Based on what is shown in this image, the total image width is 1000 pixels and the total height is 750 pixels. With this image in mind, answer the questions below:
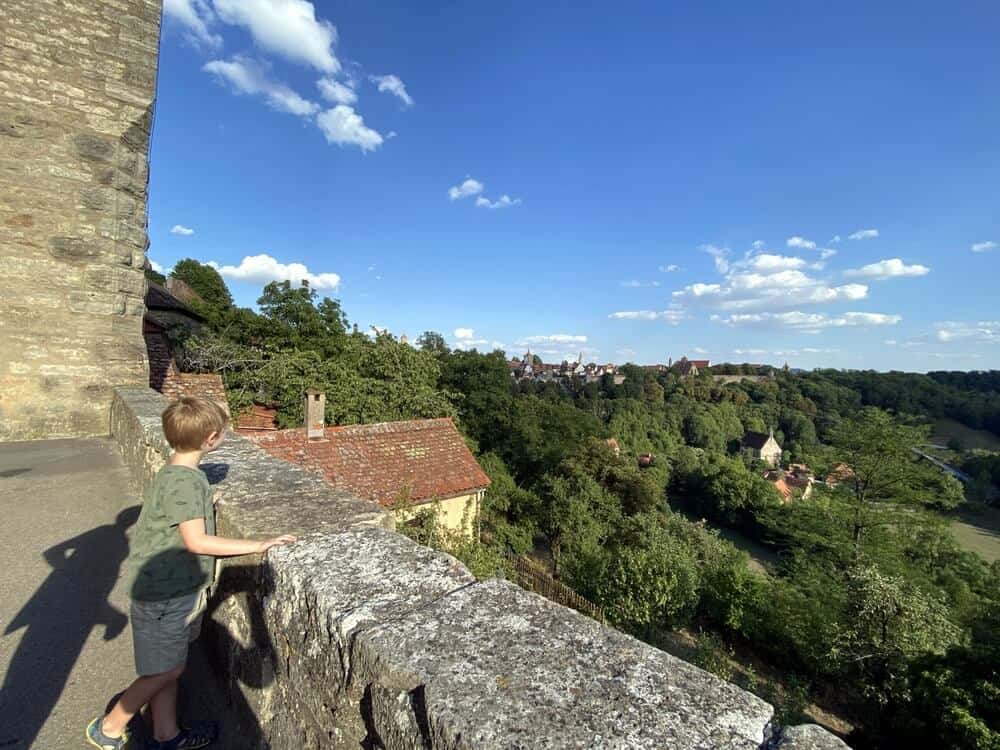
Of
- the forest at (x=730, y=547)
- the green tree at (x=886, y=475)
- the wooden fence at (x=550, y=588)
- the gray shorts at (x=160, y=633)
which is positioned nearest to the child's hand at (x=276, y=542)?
the gray shorts at (x=160, y=633)

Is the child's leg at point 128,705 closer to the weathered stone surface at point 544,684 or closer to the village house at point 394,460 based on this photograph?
the weathered stone surface at point 544,684

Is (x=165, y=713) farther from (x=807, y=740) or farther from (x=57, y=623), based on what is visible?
Result: (x=807, y=740)

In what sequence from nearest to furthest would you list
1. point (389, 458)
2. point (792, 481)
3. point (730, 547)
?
point (389, 458)
point (730, 547)
point (792, 481)

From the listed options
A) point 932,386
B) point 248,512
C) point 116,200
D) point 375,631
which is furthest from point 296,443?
point 932,386

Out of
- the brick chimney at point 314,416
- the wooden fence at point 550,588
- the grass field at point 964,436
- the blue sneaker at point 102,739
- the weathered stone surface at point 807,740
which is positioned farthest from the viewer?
the grass field at point 964,436

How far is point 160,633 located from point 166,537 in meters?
0.36

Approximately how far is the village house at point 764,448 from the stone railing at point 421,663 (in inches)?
2879

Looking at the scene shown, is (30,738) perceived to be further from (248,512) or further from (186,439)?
(186,439)

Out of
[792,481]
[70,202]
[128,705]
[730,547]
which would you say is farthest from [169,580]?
[792,481]

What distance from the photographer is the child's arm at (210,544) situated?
163 cm

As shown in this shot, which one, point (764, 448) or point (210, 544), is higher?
point (210, 544)

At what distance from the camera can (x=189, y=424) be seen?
1.77 m

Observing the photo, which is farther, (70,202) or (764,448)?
(764,448)

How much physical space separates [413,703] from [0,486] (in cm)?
495
